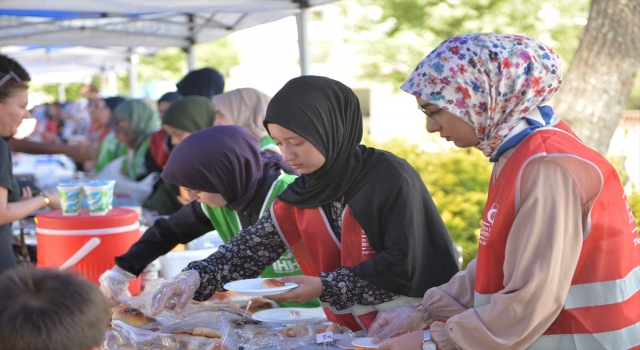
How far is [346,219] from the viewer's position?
2426 mm

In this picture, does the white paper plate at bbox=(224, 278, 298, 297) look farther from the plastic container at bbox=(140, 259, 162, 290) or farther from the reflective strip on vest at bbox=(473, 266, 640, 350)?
the plastic container at bbox=(140, 259, 162, 290)

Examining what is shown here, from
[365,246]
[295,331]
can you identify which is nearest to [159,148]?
[295,331]

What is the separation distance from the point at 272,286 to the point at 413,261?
1.57 ft

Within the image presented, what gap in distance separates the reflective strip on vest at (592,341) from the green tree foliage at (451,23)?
12830mm

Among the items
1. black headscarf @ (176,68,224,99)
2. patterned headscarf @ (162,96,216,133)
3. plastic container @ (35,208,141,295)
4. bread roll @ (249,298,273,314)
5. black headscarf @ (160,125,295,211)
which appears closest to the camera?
black headscarf @ (160,125,295,211)

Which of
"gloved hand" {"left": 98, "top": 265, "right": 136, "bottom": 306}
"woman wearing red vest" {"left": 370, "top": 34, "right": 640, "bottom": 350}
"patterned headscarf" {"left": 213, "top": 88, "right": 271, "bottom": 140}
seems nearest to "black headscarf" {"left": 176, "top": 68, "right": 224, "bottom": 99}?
"patterned headscarf" {"left": 213, "top": 88, "right": 271, "bottom": 140}

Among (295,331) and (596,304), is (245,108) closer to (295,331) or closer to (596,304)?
(295,331)

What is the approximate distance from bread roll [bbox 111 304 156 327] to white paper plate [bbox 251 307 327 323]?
→ 0.43m

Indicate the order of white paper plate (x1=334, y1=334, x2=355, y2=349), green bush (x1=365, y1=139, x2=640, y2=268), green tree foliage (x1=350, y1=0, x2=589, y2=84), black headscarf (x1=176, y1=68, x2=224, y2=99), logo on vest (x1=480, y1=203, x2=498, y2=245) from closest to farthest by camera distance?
logo on vest (x1=480, y1=203, x2=498, y2=245) → white paper plate (x1=334, y1=334, x2=355, y2=349) → green bush (x1=365, y1=139, x2=640, y2=268) → black headscarf (x1=176, y1=68, x2=224, y2=99) → green tree foliage (x1=350, y1=0, x2=589, y2=84)

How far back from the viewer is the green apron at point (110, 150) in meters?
7.32

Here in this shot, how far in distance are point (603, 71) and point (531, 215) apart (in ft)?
15.9

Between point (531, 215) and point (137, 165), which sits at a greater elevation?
point (531, 215)

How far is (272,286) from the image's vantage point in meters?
2.25

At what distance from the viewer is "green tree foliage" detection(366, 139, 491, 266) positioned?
5.69 meters
